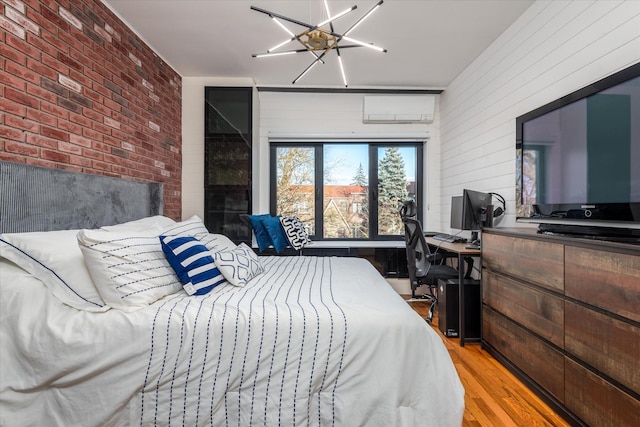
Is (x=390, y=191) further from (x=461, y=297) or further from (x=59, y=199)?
(x=59, y=199)

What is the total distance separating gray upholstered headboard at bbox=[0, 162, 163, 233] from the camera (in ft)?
4.62

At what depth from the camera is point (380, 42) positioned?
2.71 meters

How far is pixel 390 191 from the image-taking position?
13.1 feet

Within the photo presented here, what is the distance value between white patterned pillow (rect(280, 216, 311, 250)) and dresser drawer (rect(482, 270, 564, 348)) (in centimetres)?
186

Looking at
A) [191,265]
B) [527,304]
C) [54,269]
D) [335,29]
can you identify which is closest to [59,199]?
[54,269]

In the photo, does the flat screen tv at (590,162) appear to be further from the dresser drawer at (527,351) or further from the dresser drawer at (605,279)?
the dresser drawer at (527,351)

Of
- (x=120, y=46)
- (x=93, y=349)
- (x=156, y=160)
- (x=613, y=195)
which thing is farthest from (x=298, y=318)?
(x=120, y=46)

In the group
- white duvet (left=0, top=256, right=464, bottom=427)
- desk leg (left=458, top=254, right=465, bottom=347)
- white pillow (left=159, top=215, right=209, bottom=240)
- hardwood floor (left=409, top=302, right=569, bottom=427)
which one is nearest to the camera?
white duvet (left=0, top=256, right=464, bottom=427)

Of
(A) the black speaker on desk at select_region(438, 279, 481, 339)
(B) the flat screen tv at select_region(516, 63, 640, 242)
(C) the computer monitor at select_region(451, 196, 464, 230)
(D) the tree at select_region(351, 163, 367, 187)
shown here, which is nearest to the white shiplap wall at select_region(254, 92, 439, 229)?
(D) the tree at select_region(351, 163, 367, 187)

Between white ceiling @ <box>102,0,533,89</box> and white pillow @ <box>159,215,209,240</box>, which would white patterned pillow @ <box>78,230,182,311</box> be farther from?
white ceiling @ <box>102,0,533,89</box>

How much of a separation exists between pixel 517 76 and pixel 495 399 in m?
2.42

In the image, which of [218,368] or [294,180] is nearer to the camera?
[218,368]

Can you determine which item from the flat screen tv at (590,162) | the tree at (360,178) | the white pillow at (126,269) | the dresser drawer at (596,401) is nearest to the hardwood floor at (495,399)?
the dresser drawer at (596,401)

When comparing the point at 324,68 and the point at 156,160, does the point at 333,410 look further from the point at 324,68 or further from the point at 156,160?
the point at 324,68
